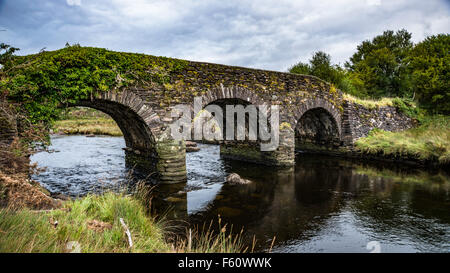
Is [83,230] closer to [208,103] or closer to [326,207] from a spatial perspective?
[326,207]

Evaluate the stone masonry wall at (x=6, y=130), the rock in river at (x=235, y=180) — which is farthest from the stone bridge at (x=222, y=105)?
the stone masonry wall at (x=6, y=130)

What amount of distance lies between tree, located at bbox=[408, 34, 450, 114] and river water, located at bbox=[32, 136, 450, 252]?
10.2 metres

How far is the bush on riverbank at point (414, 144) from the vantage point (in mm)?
11887

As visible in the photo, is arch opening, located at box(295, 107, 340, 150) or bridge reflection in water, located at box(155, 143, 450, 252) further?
arch opening, located at box(295, 107, 340, 150)

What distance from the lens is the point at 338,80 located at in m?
21.2

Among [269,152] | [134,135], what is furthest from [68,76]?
[269,152]

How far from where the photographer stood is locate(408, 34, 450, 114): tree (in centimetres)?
1875

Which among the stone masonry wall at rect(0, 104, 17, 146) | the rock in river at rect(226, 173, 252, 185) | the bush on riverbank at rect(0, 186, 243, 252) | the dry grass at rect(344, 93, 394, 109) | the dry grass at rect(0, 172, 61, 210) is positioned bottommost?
the rock in river at rect(226, 173, 252, 185)

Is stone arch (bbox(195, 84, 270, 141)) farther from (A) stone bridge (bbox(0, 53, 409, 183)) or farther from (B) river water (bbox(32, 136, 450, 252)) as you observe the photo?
(B) river water (bbox(32, 136, 450, 252))

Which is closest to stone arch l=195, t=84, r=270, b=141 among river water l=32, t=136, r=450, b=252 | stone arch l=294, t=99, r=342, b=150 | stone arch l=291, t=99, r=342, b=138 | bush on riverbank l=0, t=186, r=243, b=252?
stone arch l=291, t=99, r=342, b=138

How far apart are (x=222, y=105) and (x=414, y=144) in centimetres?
929

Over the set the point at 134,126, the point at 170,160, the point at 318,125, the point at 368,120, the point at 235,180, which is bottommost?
the point at 235,180

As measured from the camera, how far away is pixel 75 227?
340cm
